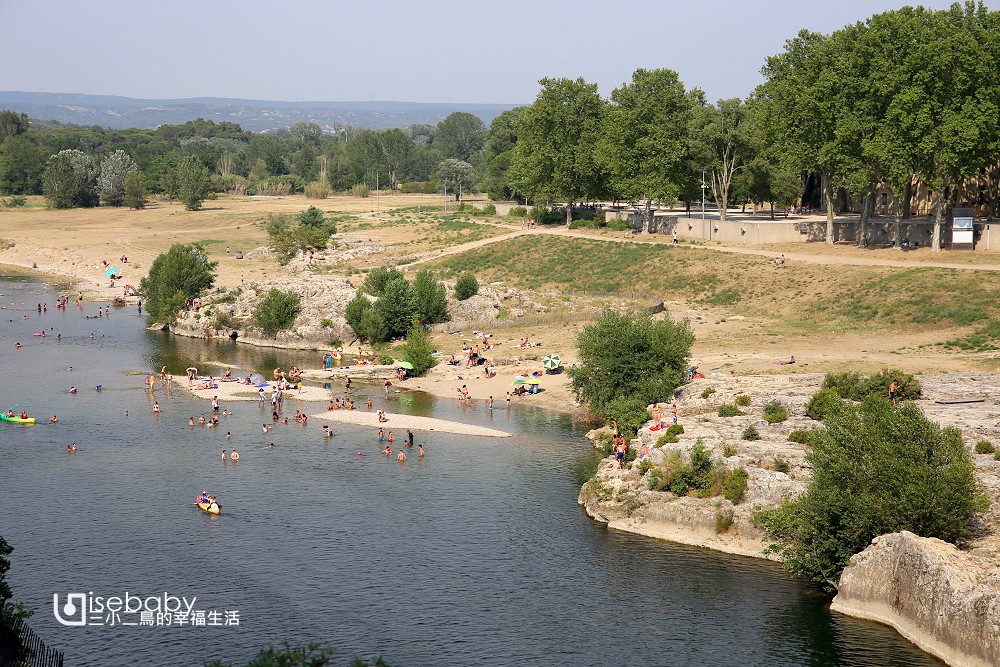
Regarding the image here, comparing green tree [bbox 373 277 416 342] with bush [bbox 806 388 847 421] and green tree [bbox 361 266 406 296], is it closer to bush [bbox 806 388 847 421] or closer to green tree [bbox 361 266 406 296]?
green tree [bbox 361 266 406 296]

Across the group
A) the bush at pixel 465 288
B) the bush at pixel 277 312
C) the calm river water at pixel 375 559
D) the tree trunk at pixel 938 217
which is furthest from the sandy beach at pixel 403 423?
the tree trunk at pixel 938 217

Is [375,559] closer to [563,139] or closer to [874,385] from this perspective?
[874,385]

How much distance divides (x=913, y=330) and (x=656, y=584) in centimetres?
5068

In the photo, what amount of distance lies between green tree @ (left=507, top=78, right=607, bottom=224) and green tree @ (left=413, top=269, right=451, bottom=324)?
48356mm

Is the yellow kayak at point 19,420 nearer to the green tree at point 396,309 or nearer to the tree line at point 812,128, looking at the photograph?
the green tree at point 396,309

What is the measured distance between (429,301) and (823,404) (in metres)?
→ 53.2

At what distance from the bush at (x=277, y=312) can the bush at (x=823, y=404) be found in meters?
60.2

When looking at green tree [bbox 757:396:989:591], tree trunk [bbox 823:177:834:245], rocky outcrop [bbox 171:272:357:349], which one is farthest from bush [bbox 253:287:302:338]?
green tree [bbox 757:396:989:591]

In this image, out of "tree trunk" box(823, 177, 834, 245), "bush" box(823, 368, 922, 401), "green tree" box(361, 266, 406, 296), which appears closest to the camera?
"bush" box(823, 368, 922, 401)

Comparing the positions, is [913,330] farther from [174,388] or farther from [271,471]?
[174,388]

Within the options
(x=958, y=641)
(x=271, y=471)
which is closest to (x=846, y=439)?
(x=958, y=641)

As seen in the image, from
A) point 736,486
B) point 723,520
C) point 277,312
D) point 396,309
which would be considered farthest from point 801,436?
point 277,312

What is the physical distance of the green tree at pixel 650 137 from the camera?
444 ft

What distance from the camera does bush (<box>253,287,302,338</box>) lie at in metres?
108
